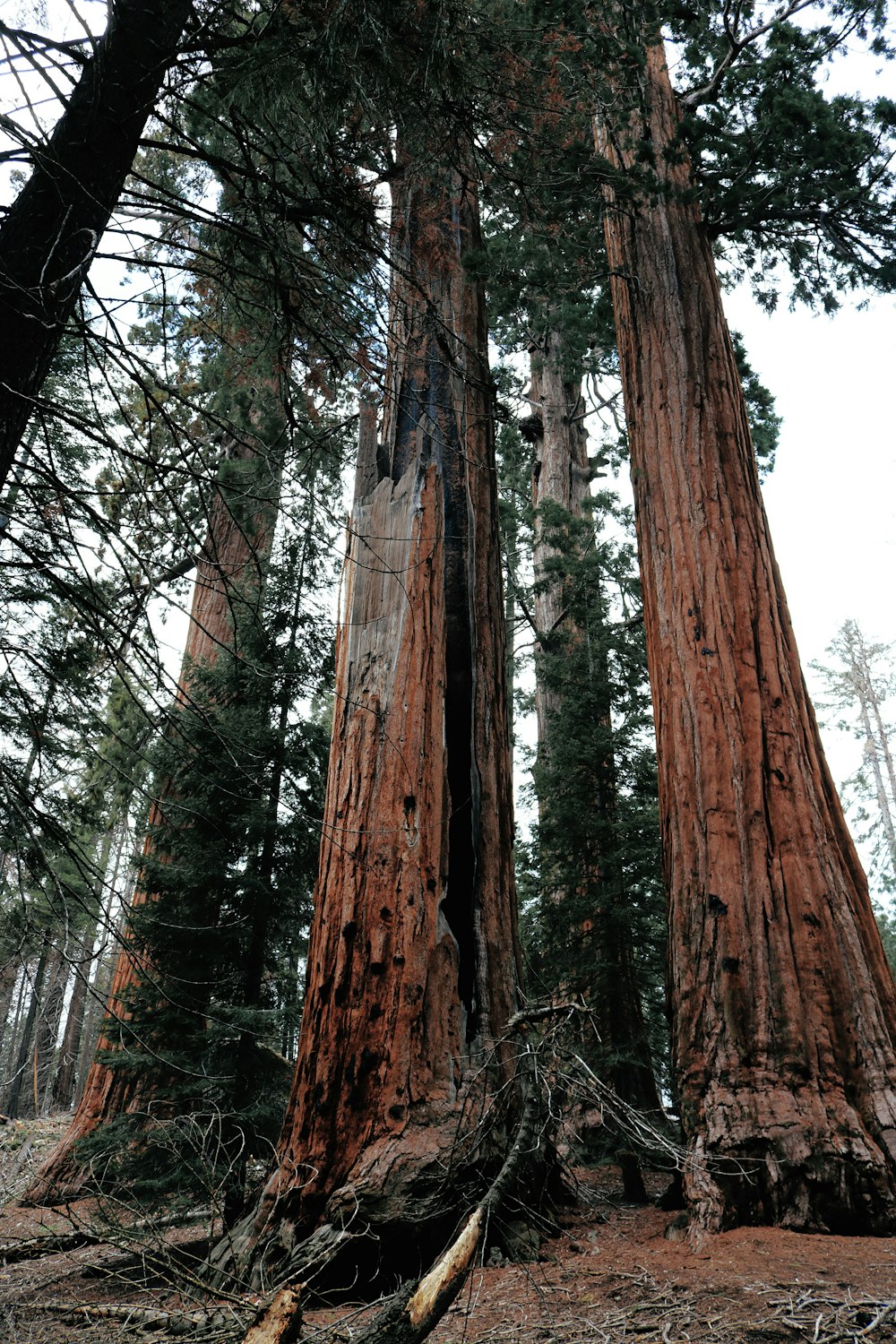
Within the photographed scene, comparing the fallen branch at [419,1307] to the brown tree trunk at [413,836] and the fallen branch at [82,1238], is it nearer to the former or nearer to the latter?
the fallen branch at [82,1238]

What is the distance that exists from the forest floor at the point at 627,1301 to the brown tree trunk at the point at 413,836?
1.63 ft

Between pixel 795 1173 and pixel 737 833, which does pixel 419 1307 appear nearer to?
pixel 795 1173

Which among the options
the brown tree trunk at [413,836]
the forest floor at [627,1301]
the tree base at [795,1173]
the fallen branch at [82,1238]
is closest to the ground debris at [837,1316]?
the forest floor at [627,1301]

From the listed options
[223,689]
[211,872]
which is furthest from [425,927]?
[223,689]

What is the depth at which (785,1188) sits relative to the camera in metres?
3.59

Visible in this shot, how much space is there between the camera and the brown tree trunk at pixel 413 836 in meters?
3.61

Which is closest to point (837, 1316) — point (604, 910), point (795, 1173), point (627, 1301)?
point (627, 1301)

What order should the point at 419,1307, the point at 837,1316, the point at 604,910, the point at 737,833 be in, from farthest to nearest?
the point at 604,910 → the point at 737,833 → the point at 837,1316 → the point at 419,1307

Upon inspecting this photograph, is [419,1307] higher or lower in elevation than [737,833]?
lower

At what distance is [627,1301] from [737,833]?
238 cm

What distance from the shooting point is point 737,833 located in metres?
4.58

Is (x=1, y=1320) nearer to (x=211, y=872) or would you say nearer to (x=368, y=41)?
(x=211, y=872)

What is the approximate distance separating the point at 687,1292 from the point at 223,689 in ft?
19.7

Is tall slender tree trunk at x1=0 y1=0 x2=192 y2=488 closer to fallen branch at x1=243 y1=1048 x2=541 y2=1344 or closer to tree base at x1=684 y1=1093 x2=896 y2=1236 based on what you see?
fallen branch at x1=243 y1=1048 x2=541 y2=1344
